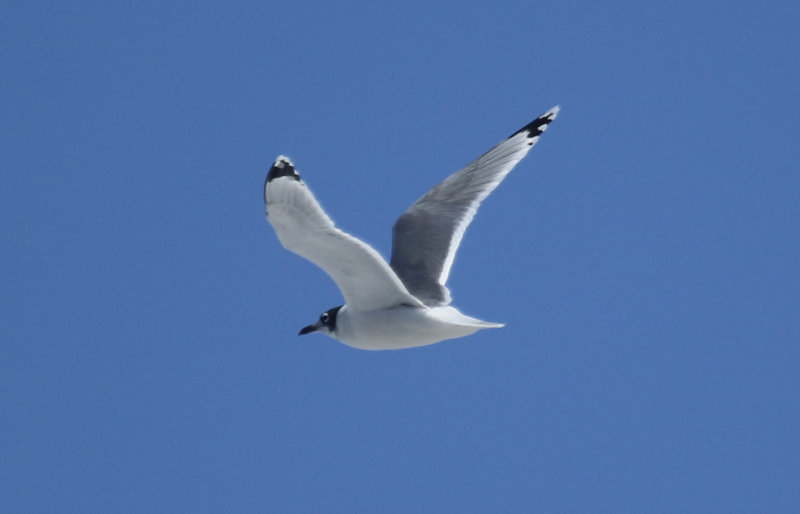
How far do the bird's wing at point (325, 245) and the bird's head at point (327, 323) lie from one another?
1.60 feet

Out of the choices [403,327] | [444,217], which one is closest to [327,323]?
[403,327]

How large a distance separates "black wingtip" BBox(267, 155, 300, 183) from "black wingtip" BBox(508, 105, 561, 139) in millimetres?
3241

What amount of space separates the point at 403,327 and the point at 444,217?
1.53 meters

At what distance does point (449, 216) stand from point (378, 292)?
1.61m

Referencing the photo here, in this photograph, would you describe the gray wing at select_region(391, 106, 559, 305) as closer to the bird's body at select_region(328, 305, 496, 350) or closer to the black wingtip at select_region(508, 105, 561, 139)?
the black wingtip at select_region(508, 105, 561, 139)

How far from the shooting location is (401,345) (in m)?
6.08

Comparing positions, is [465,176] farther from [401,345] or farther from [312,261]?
[312,261]

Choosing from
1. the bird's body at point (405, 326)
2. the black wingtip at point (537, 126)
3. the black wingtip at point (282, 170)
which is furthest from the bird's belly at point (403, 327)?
the black wingtip at point (537, 126)

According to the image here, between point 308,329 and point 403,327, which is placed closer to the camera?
point 403,327

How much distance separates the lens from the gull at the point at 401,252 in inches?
195

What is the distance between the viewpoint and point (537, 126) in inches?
305

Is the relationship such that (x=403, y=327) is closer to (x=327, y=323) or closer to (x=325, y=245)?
(x=327, y=323)

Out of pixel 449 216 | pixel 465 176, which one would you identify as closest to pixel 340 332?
pixel 449 216

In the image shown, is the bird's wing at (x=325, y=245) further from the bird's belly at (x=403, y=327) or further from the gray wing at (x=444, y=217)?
the gray wing at (x=444, y=217)
